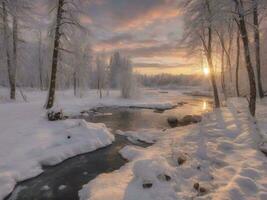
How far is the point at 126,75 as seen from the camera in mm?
42500

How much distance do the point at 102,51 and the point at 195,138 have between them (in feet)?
161

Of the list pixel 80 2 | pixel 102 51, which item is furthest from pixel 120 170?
pixel 102 51

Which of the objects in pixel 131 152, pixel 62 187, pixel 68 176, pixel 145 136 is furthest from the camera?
pixel 145 136

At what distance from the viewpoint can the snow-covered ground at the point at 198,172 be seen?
6.28 meters

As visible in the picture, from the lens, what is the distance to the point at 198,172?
7.71 m

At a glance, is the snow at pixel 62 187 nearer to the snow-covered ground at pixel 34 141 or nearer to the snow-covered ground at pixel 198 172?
the snow-covered ground at pixel 198 172

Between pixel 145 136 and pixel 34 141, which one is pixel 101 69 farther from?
pixel 34 141

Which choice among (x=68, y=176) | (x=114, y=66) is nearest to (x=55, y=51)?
(x=68, y=176)

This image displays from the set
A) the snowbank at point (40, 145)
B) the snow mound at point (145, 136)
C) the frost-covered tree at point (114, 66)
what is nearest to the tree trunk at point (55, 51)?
the snowbank at point (40, 145)

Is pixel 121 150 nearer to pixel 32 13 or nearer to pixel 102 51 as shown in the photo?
pixel 32 13

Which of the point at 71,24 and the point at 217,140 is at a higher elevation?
the point at 71,24

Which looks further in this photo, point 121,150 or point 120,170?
point 121,150

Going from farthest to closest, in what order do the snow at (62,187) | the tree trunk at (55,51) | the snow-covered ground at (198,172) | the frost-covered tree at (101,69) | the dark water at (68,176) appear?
the frost-covered tree at (101,69)
the tree trunk at (55,51)
the snow at (62,187)
the dark water at (68,176)
the snow-covered ground at (198,172)

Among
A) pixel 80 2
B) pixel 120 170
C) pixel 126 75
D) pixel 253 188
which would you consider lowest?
pixel 120 170
